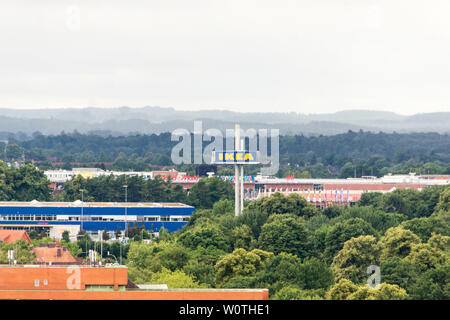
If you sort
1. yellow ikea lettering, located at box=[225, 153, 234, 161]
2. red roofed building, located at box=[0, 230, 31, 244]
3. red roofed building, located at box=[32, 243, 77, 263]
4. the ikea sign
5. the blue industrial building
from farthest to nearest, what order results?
1. the blue industrial building
2. yellow ikea lettering, located at box=[225, 153, 234, 161]
3. the ikea sign
4. red roofed building, located at box=[0, 230, 31, 244]
5. red roofed building, located at box=[32, 243, 77, 263]

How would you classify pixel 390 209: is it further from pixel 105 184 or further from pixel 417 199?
pixel 105 184

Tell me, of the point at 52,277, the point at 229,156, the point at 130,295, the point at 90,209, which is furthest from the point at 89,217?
the point at 130,295

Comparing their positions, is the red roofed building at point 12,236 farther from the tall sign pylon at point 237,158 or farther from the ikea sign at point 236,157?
the ikea sign at point 236,157

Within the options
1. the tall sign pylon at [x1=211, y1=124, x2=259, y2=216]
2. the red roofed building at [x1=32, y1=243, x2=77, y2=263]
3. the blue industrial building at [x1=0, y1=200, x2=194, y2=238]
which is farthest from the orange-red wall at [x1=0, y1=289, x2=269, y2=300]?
the blue industrial building at [x1=0, y1=200, x2=194, y2=238]

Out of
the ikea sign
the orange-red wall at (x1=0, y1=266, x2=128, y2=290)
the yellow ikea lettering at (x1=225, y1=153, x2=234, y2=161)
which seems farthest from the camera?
the yellow ikea lettering at (x1=225, y1=153, x2=234, y2=161)

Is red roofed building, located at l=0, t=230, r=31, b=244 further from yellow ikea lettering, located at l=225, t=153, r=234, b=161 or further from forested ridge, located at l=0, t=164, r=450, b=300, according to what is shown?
yellow ikea lettering, located at l=225, t=153, r=234, b=161
